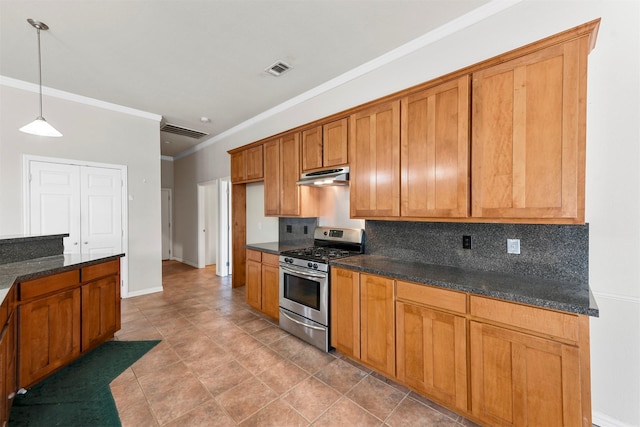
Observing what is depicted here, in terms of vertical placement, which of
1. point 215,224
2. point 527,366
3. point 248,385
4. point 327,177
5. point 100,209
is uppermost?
point 327,177

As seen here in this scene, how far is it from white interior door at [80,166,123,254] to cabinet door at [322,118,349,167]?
11.8 feet

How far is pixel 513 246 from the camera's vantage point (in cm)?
201

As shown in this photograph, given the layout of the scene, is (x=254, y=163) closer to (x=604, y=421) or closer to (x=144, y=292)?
(x=144, y=292)

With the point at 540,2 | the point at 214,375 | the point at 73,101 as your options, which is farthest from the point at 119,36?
the point at 540,2

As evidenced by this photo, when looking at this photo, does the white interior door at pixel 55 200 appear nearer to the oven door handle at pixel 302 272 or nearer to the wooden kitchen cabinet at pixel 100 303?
the wooden kitchen cabinet at pixel 100 303

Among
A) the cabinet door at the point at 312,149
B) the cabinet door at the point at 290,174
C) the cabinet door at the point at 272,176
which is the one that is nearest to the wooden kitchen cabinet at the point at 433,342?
the cabinet door at the point at 312,149

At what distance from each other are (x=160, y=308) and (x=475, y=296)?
413 cm

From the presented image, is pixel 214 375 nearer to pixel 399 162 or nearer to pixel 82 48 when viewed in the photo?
pixel 399 162

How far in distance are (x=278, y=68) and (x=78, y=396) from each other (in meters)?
3.60

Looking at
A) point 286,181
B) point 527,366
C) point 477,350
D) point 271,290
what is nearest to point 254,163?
point 286,181

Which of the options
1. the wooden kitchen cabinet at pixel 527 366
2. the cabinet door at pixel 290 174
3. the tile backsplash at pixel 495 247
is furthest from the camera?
the cabinet door at pixel 290 174

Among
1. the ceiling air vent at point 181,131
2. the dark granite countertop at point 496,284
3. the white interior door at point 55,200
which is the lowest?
the dark granite countertop at point 496,284

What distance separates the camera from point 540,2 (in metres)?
1.96

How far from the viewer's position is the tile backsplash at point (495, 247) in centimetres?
179
